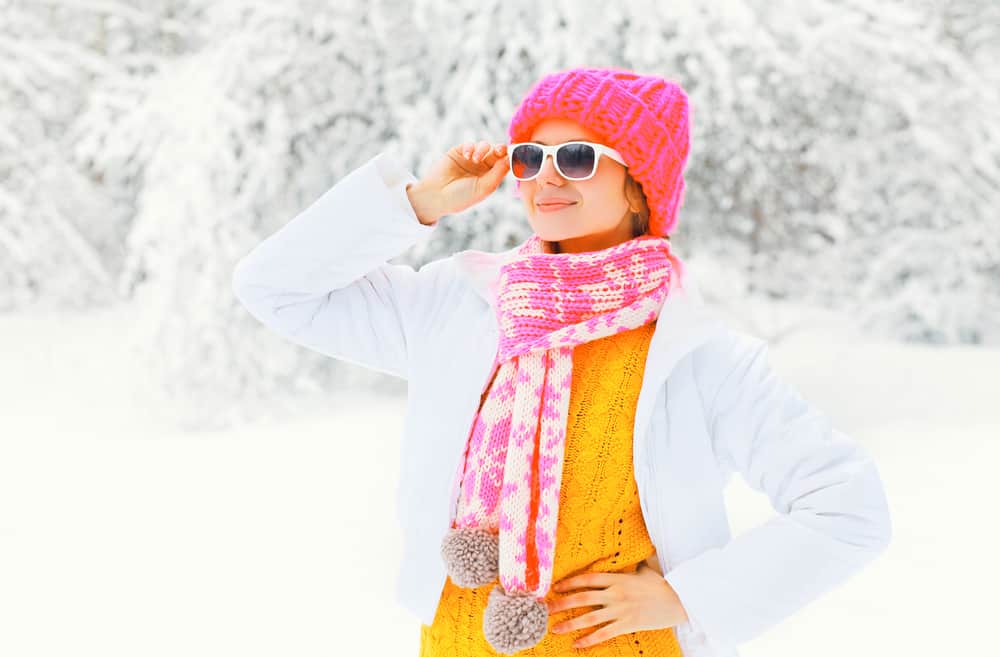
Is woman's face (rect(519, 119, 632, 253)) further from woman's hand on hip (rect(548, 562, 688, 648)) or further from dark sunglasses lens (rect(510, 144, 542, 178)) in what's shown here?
woman's hand on hip (rect(548, 562, 688, 648))

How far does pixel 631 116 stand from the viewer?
3.78 ft

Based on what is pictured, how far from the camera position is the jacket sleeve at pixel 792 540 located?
105cm

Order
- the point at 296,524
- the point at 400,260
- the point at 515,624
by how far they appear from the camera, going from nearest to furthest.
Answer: the point at 515,624, the point at 296,524, the point at 400,260

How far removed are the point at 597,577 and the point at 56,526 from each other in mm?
2840

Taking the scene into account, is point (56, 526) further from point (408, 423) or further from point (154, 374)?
point (408, 423)

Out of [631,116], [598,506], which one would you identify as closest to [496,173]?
[631,116]

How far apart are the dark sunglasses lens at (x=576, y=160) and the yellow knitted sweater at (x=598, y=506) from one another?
241 mm

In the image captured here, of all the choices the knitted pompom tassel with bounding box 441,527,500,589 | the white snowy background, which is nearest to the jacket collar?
the knitted pompom tassel with bounding box 441,527,500,589

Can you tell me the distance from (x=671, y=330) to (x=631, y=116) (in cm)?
28

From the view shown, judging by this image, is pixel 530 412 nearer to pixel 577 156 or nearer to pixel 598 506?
pixel 598 506

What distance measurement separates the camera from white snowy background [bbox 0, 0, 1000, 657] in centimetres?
278

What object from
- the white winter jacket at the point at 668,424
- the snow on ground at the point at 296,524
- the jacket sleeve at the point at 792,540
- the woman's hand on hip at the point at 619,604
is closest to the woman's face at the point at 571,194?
the white winter jacket at the point at 668,424

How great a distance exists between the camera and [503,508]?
1.10 m

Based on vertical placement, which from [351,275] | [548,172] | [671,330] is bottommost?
[671,330]
